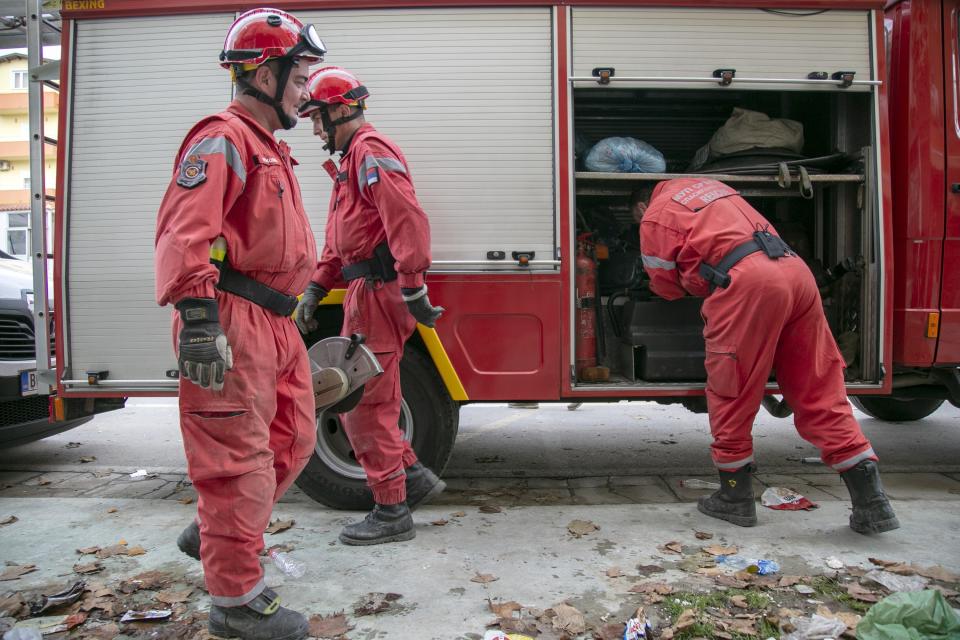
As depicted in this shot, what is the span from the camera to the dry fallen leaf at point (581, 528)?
3.36m

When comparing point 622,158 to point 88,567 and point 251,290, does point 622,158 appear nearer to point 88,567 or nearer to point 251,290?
point 251,290

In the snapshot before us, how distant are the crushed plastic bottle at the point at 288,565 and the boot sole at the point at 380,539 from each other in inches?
10.8

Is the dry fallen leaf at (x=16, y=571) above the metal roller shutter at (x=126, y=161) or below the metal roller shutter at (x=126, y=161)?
below

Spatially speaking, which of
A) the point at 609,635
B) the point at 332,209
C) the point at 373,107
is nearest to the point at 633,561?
the point at 609,635

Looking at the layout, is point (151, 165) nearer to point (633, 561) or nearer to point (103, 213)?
point (103, 213)

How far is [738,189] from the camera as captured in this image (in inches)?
166

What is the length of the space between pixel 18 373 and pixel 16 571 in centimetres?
186

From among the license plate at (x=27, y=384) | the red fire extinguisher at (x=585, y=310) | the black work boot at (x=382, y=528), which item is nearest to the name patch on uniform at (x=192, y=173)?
the black work boot at (x=382, y=528)

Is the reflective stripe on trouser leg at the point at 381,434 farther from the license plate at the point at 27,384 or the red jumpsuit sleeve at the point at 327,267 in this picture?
the license plate at the point at 27,384

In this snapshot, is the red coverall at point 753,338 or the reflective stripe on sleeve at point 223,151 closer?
the reflective stripe on sleeve at point 223,151

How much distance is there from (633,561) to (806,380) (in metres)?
1.29

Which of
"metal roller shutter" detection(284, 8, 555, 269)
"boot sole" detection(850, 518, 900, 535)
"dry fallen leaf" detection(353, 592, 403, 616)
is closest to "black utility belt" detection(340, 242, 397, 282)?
"metal roller shutter" detection(284, 8, 555, 269)

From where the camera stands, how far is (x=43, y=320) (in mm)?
3764

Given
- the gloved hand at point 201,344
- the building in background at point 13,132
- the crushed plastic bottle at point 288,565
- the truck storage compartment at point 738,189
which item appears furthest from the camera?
the building in background at point 13,132
